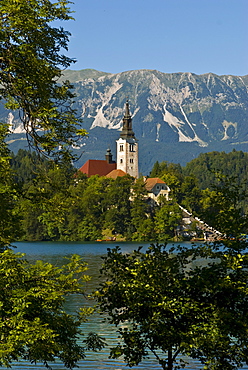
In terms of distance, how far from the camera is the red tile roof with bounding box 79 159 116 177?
511 ft

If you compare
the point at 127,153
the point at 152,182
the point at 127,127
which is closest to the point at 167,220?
the point at 152,182

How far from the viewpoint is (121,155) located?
156 m

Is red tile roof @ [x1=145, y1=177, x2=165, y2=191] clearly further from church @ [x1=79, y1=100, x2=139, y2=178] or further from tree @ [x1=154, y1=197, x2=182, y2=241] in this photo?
church @ [x1=79, y1=100, x2=139, y2=178]

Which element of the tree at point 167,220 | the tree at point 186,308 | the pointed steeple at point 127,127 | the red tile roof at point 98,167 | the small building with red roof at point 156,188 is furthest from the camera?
the pointed steeple at point 127,127

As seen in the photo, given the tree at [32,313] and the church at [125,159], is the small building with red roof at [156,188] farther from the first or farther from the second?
the tree at [32,313]

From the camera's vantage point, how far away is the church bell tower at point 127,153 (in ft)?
506

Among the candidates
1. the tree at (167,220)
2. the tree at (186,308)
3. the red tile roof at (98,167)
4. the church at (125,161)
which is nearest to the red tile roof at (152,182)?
the tree at (167,220)

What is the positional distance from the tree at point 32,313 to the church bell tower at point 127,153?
139 meters

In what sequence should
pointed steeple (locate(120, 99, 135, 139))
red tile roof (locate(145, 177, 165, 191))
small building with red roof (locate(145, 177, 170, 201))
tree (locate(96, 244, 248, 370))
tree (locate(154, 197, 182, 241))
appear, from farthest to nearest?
pointed steeple (locate(120, 99, 135, 139)) < red tile roof (locate(145, 177, 165, 191)) < small building with red roof (locate(145, 177, 170, 201)) < tree (locate(154, 197, 182, 241)) < tree (locate(96, 244, 248, 370))

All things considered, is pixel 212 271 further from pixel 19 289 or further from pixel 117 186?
pixel 117 186

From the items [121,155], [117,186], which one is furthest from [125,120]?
[117,186]

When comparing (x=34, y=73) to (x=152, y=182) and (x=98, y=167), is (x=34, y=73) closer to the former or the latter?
(x=152, y=182)

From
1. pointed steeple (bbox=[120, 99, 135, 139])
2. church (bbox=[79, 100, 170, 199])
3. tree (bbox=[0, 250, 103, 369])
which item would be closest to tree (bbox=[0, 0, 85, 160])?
tree (bbox=[0, 250, 103, 369])

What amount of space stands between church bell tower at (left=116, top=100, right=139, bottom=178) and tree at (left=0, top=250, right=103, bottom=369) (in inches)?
5485
